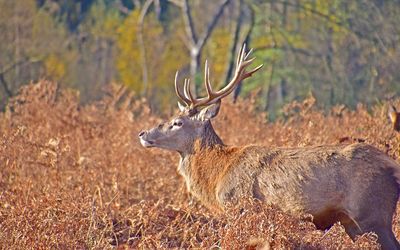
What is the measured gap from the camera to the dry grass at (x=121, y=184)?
8320mm

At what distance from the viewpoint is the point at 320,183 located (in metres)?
9.42

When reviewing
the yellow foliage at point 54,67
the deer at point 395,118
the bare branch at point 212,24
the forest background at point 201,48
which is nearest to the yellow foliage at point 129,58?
the forest background at point 201,48

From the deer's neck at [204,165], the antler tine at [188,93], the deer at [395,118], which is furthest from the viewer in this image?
the deer at [395,118]

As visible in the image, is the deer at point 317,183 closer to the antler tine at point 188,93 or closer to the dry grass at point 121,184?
the dry grass at point 121,184

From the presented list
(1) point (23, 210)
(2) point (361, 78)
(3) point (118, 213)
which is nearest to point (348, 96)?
(2) point (361, 78)

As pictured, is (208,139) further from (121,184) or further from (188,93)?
(121,184)

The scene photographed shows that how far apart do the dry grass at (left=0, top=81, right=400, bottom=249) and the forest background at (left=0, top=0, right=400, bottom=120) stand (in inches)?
128

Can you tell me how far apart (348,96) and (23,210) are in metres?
15.3

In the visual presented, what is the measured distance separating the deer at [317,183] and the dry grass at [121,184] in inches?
15.7

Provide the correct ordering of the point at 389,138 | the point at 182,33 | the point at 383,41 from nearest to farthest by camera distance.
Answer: the point at 389,138 → the point at 383,41 → the point at 182,33

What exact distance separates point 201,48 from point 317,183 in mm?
16147

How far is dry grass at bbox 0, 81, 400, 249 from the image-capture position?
8320 millimetres

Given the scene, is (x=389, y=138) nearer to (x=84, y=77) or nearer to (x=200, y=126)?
(x=200, y=126)

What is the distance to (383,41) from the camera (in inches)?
864
